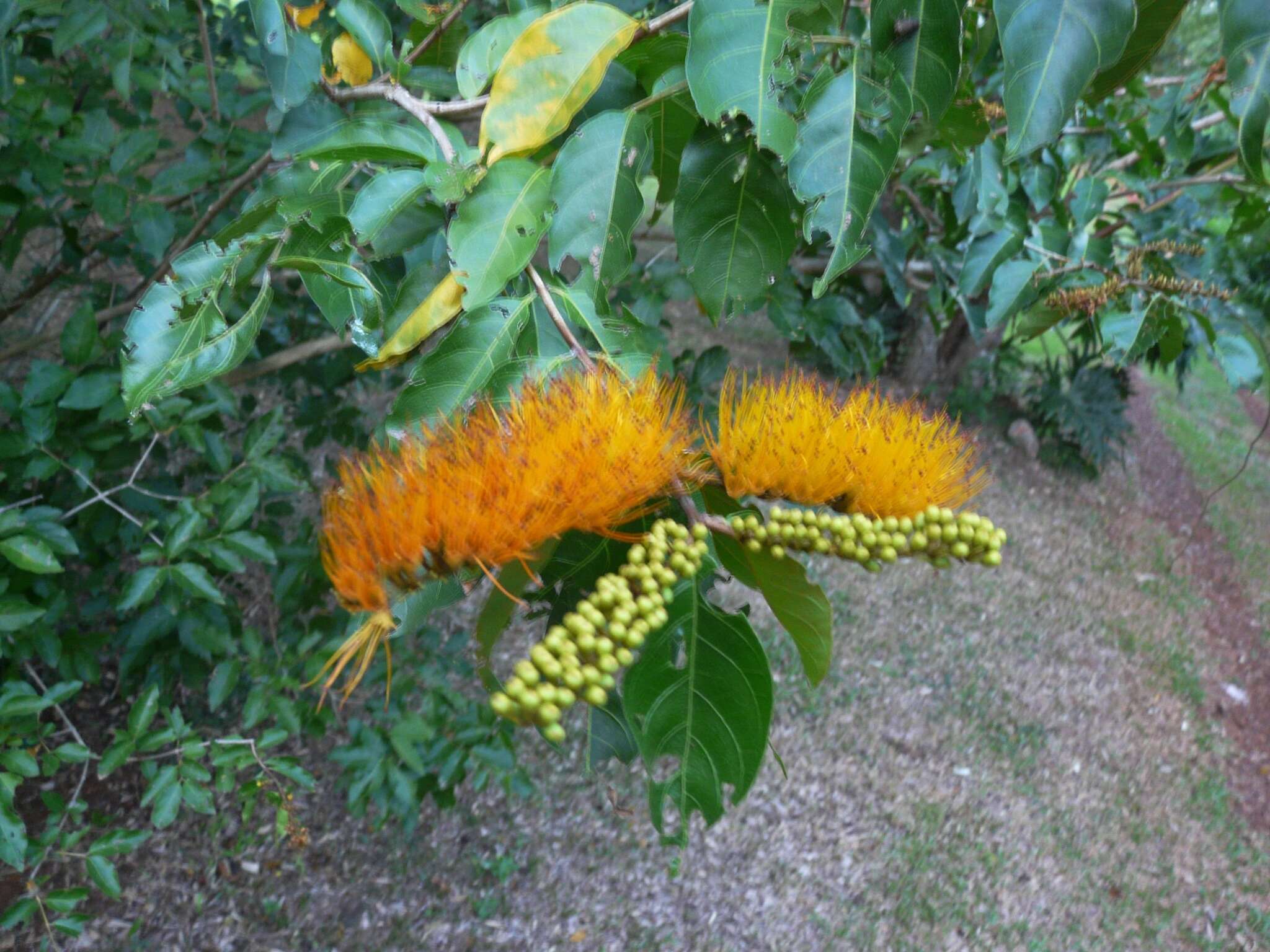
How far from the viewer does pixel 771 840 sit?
3.04 m

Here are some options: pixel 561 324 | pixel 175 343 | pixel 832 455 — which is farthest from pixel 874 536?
pixel 175 343

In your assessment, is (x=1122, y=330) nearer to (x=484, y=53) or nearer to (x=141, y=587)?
(x=484, y=53)

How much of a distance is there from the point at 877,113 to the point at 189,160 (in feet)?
5.26

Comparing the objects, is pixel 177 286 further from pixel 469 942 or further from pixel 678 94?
pixel 469 942

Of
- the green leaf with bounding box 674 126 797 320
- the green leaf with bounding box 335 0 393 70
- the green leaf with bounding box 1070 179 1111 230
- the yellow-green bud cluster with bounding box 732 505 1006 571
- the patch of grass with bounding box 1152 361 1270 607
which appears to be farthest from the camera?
the patch of grass with bounding box 1152 361 1270 607

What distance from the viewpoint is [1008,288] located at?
162cm

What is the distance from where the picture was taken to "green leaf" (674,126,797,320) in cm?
88

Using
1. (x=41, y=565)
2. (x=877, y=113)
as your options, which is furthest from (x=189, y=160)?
(x=877, y=113)

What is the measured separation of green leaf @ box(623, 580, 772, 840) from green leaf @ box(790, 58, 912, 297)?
30 cm

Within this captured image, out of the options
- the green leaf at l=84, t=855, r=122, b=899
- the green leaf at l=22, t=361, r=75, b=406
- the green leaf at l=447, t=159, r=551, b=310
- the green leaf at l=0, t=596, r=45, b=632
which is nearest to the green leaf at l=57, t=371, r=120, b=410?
the green leaf at l=22, t=361, r=75, b=406

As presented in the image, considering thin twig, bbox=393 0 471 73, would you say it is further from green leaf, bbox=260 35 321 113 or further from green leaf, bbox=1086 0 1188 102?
green leaf, bbox=1086 0 1188 102

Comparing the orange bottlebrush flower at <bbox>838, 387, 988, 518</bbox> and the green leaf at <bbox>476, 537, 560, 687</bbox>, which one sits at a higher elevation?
the orange bottlebrush flower at <bbox>838, 387, 988, 518</bbox>

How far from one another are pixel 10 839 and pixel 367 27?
1.34 m

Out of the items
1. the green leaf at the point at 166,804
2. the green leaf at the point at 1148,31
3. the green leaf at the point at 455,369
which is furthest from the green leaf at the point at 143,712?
the green leaf at the point at 1148,31
